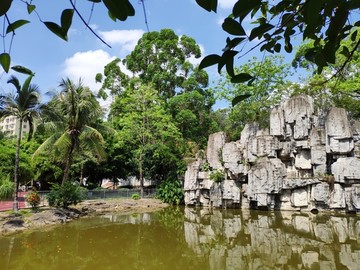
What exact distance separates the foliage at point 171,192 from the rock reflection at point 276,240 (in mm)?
4800

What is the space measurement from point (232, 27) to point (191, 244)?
8.39 m

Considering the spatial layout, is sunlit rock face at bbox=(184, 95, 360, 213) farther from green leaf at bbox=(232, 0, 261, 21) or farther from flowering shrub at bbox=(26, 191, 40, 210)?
green leaf at bbox=(232, 0, 261, 21)

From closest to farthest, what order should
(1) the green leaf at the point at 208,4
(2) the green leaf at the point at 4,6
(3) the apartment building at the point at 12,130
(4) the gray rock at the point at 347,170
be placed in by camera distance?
1. (2) the green leaf at the point at 4,6
2. (1) the green leaf at the point at 208,4
3. (4) the gray rock at the point at 347,170
4. (3) the apartment building at the point at 12,130

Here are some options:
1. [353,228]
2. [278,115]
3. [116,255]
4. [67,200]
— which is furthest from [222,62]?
[278,115]

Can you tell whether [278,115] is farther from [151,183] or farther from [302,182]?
[151,183]

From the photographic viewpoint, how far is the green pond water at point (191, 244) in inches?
269

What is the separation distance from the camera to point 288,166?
56.2 ft

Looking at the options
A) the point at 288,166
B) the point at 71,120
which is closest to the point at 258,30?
the point at 71,120

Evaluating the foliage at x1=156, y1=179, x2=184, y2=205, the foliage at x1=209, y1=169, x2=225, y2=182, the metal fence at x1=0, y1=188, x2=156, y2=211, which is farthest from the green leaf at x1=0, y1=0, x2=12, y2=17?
the foliage at x1=156, y1=179, x2=184, y2=205

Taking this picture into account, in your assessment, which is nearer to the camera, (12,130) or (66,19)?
(66,19)

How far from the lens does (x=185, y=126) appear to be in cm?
2231

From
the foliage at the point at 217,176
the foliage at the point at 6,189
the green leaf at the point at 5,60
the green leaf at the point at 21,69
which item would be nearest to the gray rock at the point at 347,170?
the foliage at the point at 217,176

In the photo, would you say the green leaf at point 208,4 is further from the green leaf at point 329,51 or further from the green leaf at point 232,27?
the green leaf at point 329,51

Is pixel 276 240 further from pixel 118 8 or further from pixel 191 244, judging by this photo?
pixel 118 8
